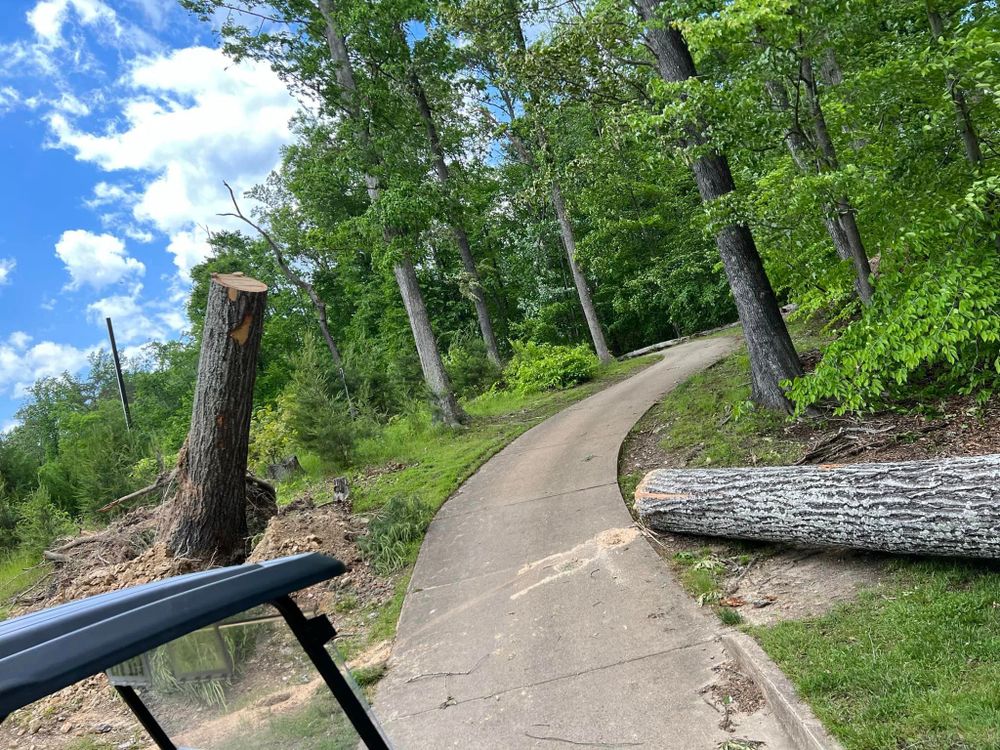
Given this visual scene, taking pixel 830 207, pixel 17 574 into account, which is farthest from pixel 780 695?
pixel 17 574

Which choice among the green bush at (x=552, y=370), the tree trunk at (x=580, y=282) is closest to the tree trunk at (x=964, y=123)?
the green bush at (x=552, y=370)

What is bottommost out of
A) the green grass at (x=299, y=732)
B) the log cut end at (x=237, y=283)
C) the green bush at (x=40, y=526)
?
the green grass at (x=299, y=732)

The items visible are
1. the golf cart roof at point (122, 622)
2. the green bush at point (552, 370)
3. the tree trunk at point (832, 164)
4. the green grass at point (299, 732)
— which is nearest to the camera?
the golf cart roof at point (122, 622)

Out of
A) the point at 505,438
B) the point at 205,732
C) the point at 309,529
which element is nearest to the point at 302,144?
the point at 505,438

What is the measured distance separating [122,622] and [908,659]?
3.56m

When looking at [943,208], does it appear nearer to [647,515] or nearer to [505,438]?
[647,515]

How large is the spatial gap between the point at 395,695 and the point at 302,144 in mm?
21667

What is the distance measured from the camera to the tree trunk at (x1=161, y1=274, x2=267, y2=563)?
7.00m

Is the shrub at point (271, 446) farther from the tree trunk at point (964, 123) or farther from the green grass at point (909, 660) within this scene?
the tree trunk at point (964, 123)

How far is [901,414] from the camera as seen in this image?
6715 mm

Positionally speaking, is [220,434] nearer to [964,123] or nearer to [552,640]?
[552,640]

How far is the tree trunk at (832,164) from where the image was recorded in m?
6.25

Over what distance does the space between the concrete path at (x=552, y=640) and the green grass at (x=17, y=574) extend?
7.41 metres

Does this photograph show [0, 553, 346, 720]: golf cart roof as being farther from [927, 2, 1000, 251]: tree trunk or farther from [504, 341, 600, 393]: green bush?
[504, 341, 600, 393]: green bush
